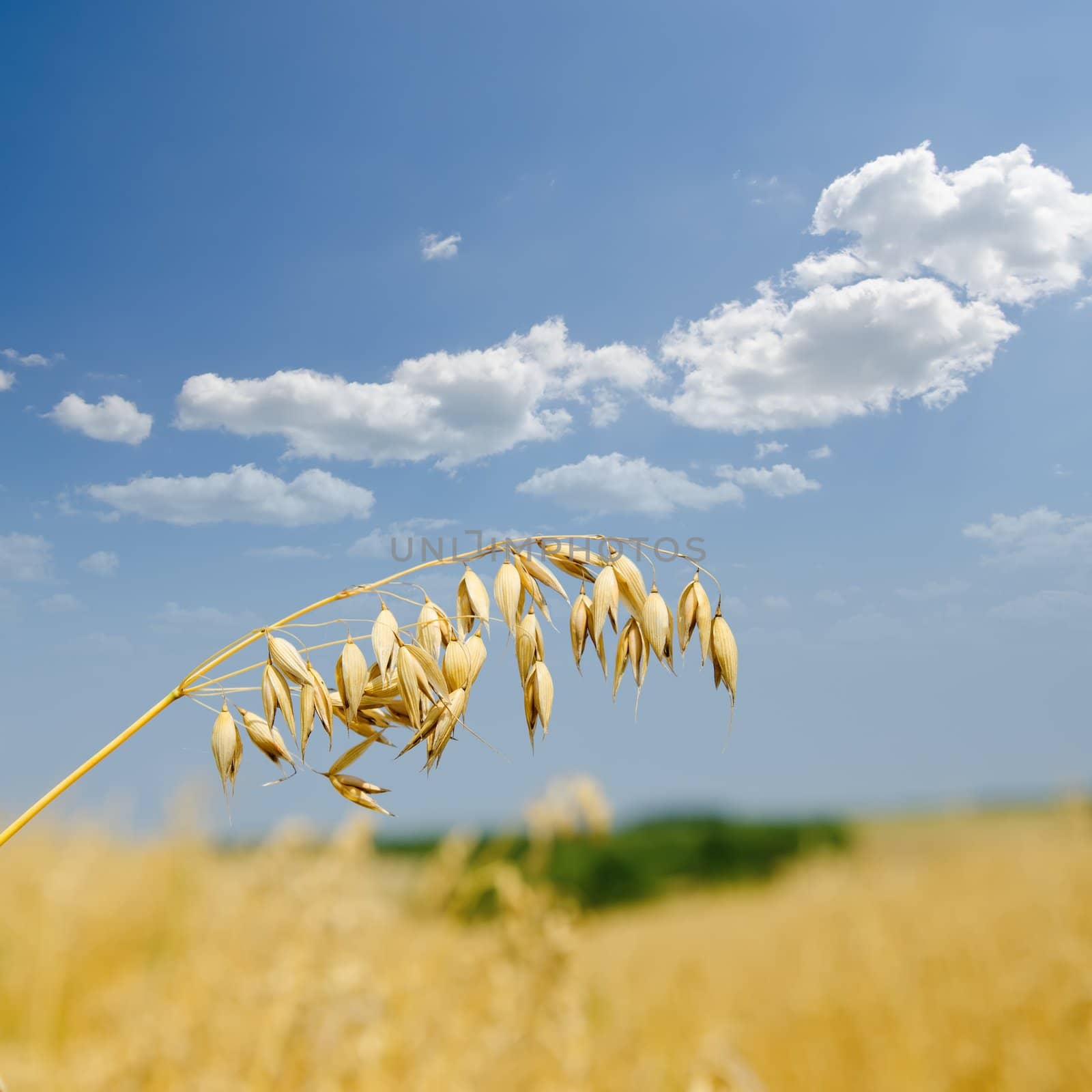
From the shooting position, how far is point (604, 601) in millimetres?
917

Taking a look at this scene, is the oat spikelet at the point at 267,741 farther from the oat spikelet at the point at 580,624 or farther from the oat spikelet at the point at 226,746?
the oat spikelet at the point at 580,624

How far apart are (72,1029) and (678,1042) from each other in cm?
223

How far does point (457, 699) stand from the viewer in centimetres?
81

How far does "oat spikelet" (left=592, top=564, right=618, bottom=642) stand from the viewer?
2.97ft

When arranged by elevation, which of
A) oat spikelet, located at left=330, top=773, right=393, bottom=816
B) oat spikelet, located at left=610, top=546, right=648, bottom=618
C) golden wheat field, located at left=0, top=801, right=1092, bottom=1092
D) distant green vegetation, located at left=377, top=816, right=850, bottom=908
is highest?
oat spikelet, located at left=610, top=546, right=648, bottom=618

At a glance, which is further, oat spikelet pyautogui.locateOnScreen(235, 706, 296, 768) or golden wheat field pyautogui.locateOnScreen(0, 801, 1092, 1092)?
golden wheat field pyautogui.locateOnScreen(0, 801, 1092, 1092)

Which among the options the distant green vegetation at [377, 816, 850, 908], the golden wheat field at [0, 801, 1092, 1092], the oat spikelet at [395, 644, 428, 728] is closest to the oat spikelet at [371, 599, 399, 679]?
the oat spikelet at [395, 644, 428, 728]

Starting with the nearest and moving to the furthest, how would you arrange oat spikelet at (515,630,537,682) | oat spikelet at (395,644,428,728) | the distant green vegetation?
oat spikelet at (395,644,428,728) → oat spikelet at (515,630,537,682) → the distant green vegetation

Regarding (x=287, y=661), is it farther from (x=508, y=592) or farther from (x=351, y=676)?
(x=508, y=592)

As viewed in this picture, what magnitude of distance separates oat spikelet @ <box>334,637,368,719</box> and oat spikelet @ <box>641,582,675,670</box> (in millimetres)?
279

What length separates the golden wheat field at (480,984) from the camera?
1862mm

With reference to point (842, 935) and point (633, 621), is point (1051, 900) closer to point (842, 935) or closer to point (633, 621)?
point (842, 935)

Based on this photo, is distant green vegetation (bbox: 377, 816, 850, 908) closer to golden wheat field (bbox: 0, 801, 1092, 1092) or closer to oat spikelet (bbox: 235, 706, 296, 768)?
golden wheat field (bbox: 0, 801, 1092, 1092)

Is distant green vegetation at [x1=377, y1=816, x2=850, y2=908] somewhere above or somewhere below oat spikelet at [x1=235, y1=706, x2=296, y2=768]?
below
